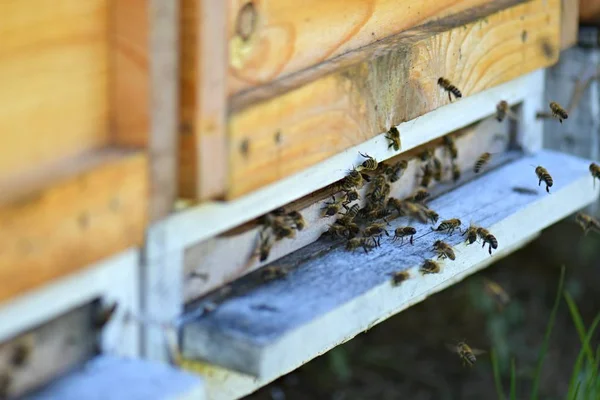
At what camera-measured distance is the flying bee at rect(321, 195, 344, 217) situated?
381 centimetres

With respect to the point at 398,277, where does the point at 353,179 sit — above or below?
above

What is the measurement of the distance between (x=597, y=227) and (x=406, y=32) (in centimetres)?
181

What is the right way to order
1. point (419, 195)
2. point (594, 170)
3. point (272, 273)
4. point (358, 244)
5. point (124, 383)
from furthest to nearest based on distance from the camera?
point (594, 170) < point (419, 195) < point (358, 244) < point (272, 273) < point (124, 383)

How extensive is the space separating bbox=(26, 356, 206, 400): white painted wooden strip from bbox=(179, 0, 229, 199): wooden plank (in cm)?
44

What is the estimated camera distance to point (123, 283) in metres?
2.87

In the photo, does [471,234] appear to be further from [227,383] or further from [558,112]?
[558,112]

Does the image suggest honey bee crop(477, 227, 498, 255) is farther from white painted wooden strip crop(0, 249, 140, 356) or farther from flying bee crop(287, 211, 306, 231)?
white painted wooden strip crop(0, 249, 140, 356)

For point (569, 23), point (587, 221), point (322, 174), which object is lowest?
point (587, 221)

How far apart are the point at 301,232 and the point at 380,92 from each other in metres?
0.50

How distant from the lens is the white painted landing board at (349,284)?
2.98m

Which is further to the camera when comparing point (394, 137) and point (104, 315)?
point (394, 137)

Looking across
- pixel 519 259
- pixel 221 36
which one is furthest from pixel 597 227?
pixel 221 36

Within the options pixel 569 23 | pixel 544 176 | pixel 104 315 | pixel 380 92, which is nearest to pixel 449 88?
pixel 380 92

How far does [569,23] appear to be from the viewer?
5.21 metres
